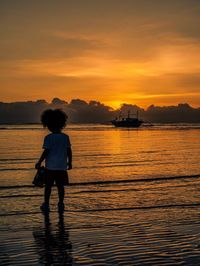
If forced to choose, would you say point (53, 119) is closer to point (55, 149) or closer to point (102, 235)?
point (55, 149)

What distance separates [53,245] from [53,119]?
122 inches

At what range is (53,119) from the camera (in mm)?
9133

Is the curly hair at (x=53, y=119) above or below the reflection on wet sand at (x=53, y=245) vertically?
above

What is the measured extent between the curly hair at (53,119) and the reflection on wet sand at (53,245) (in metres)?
1.98

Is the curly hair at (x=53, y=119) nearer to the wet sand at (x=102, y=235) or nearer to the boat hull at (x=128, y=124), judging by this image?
the wet sand at (x=102, y=235)

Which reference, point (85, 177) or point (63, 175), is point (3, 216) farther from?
point (85, 177)

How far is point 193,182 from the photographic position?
1483cm

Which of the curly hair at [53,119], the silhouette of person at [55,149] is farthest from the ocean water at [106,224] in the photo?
the curly hair at [53,119]

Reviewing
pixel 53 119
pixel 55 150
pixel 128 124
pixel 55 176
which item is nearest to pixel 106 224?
pixel 55 176

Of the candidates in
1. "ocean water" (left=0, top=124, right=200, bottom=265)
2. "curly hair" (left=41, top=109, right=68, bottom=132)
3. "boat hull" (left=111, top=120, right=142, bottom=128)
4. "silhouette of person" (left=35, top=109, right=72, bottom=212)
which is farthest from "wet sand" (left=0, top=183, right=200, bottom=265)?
"boat hull" (left=111, top=120, right=142, bottom=128)

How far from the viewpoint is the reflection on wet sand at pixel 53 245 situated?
234 inches

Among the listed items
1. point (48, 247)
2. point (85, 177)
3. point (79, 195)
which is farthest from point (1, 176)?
point (48, 247)

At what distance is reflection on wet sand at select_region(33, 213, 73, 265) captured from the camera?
5953mm

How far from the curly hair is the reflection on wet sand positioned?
1.98m
